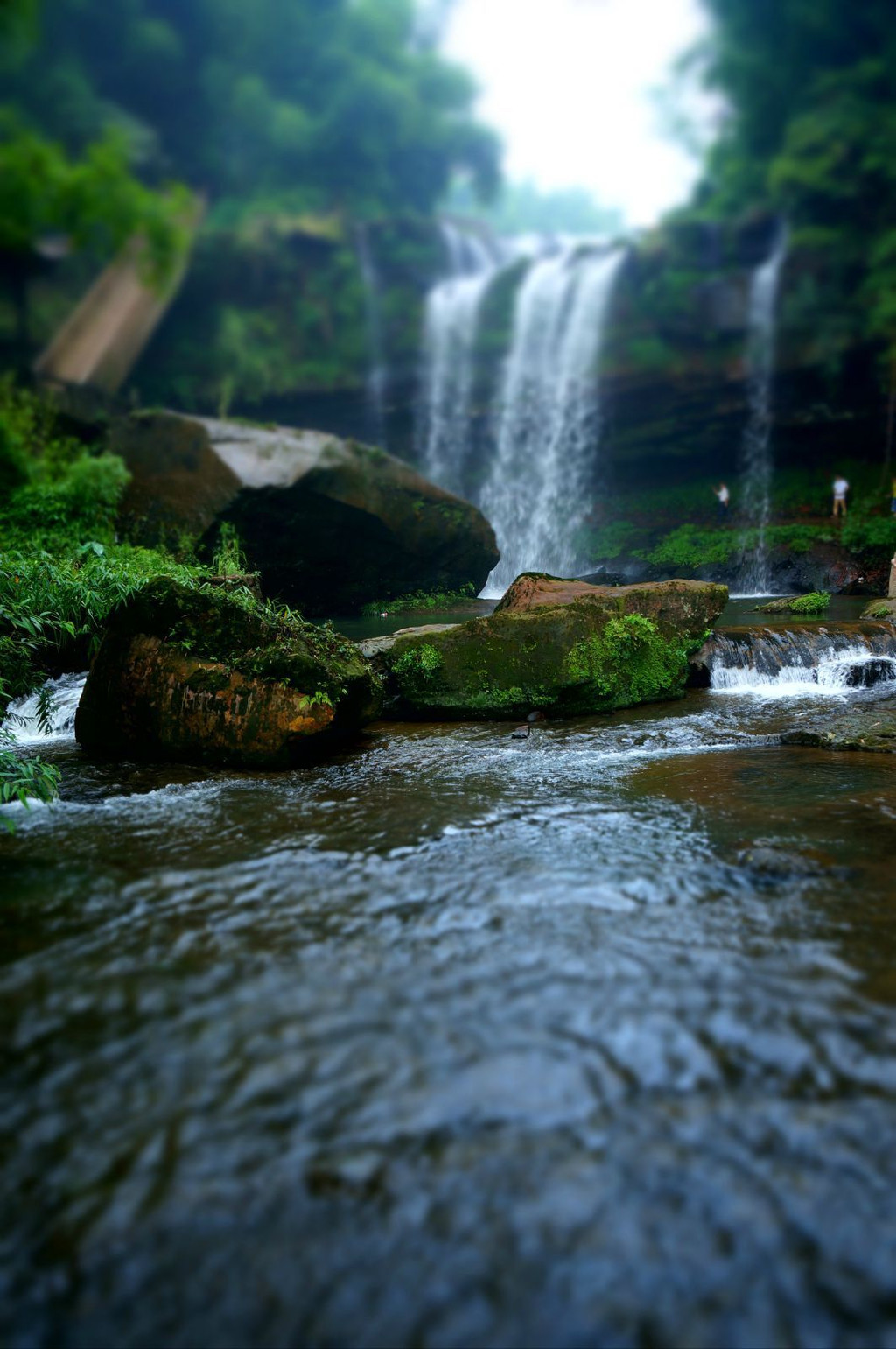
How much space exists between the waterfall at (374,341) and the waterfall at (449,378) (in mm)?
1313

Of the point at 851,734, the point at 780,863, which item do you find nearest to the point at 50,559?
the point at 780,863

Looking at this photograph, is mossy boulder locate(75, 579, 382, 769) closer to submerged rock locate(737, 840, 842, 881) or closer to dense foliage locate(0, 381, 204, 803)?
dense foliage locate(0, 381, 204, 803)

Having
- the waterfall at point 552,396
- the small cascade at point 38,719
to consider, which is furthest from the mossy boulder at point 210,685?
the waterfall at point 552,396

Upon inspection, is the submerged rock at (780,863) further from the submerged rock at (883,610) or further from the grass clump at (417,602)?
the grass clump at (417,602)

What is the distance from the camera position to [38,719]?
631 centimetres

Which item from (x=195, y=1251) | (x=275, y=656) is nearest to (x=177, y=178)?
(x=275, y=656)

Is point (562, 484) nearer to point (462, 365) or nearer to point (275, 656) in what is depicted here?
point (462, 365)

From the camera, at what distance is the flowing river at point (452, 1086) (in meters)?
1.47

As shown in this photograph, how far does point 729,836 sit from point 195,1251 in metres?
2.85

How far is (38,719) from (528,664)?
4.17 metres

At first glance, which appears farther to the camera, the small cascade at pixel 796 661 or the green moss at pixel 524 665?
the small cascade at pixel 796 661

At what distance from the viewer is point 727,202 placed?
Result: 2122 centimetres

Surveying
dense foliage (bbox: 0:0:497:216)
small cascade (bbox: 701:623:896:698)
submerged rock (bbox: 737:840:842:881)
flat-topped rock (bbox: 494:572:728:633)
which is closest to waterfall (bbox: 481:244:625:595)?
dense foliage (bbox: 0:0:497:216)

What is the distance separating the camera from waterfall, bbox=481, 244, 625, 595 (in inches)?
871
